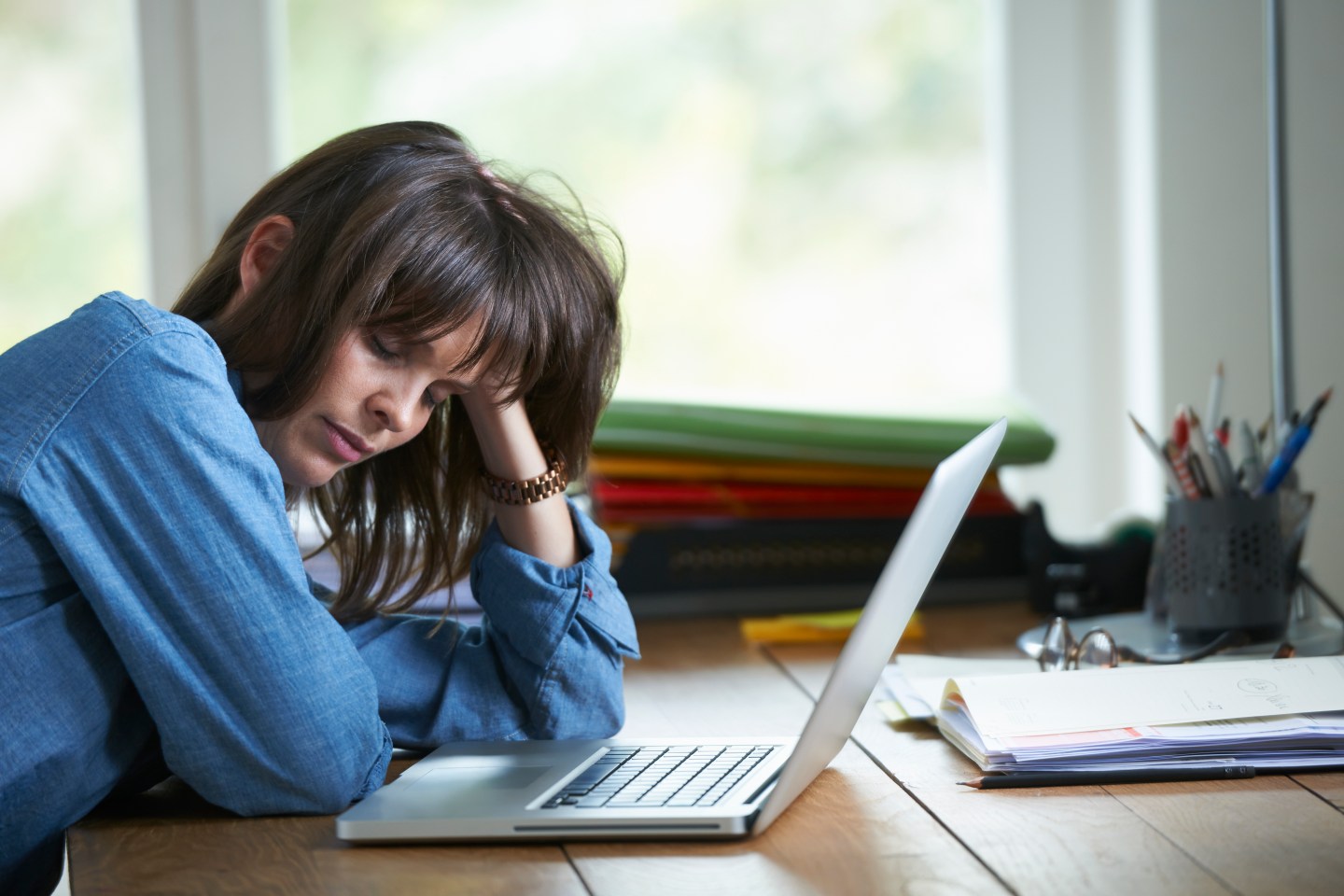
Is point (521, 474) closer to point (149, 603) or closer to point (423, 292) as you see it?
point (423, 292)

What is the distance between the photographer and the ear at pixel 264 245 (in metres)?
0.97

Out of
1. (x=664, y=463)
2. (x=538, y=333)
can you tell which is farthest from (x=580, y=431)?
(x=664, y=463)

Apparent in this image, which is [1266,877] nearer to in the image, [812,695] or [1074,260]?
[812,695]

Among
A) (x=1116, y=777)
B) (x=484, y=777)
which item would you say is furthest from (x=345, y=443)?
(x=1116, y=777)

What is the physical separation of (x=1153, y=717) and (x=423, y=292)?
55cm

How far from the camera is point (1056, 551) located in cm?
145

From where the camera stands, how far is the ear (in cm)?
97

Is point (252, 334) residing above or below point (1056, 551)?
above

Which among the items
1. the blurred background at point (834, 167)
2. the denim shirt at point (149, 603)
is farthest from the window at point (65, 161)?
the denim shirt at point (149, 603)

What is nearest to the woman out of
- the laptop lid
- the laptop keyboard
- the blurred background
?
the laptop keyboard

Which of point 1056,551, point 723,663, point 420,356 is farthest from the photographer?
point 1056,551

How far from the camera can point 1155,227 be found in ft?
6.18

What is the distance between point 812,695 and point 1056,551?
0.44m

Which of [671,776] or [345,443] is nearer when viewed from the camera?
[671,776]
